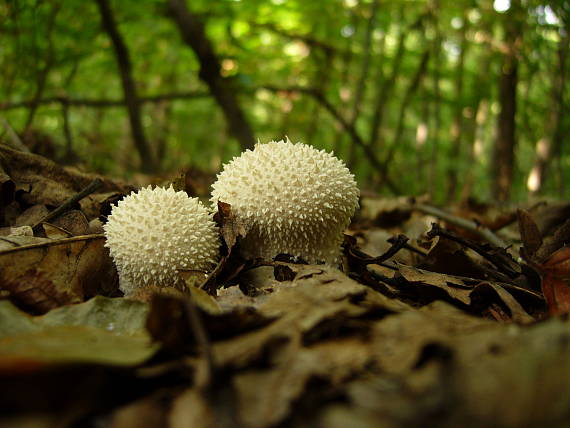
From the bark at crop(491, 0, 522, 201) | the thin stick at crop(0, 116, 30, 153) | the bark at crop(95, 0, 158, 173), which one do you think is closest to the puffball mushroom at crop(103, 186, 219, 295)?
the thin stick at crop(0, 116, 30, 153)

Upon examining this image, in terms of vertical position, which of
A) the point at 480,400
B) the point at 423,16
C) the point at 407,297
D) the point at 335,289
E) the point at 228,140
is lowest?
the point at 228,140

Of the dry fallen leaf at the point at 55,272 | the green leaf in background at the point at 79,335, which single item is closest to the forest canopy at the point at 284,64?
the dry fallen leaf at the point at 55,272

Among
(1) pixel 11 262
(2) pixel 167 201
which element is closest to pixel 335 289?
(2) pixel 167 201

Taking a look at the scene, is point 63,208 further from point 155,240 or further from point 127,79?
point 127,79

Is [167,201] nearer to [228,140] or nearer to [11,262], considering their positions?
[11,262]

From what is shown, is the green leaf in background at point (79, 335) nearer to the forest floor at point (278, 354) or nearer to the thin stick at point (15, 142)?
the forest floor at point (278, 354)

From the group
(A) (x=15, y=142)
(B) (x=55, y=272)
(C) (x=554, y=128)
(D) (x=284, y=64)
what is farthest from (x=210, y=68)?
(C) (x=554, y=128)
